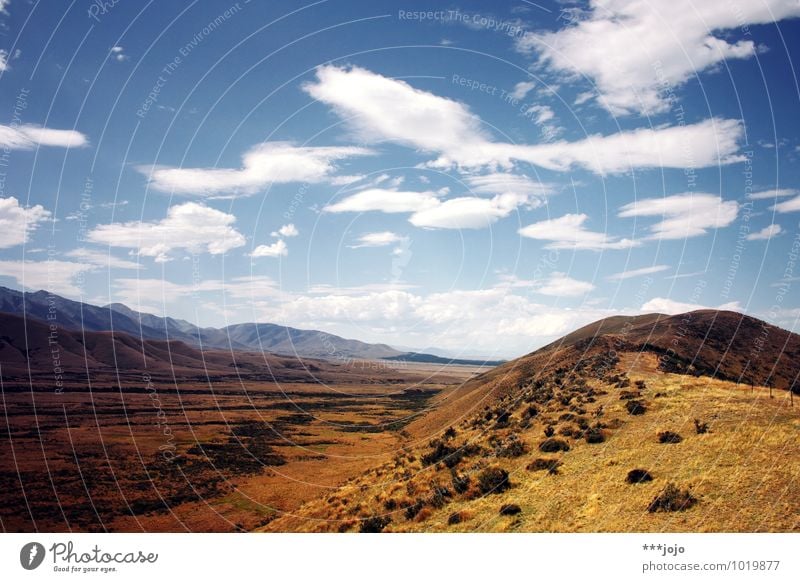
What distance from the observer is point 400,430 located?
67.1 meters

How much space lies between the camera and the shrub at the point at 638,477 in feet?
59.1

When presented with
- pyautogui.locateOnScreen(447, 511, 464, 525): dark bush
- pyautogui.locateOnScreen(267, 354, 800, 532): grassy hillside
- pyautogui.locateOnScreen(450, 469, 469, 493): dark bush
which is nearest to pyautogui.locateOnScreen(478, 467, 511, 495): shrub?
pyautogui.locateOnScreen(267, 354, 800, 532): grassy hillside

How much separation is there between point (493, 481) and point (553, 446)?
15.7 ft

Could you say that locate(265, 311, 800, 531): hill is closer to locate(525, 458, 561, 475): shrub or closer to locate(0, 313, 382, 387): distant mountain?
locate(525, 458, 561, 475): shrub

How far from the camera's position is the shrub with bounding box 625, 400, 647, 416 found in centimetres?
2635

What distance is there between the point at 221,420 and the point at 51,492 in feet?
155

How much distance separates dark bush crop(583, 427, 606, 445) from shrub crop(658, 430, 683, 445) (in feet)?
8.80

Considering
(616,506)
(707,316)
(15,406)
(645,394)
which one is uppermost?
(707,316)

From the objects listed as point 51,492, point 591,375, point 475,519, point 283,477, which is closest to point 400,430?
point 283,477

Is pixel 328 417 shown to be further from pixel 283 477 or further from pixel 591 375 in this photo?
pixel 591 375

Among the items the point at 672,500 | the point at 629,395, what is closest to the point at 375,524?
the point at 672,500
